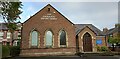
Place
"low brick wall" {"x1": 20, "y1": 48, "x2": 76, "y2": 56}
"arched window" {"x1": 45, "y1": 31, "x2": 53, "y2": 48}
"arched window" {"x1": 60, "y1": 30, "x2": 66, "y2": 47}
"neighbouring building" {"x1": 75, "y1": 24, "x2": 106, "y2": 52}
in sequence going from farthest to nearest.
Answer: "neighbouring building" {"x1": 75, "y1": 24, "x2": 106, "y2": 52} < "arched window" {"x1": 60, "y1": 30, "x2": 66, "y2": 47} < "arched window" {"x1": 45, "y1": 31, "x2": 53, "y2": 48} < "low brick wall" {"x1": 20, "y1": 48, "x2": 76, "y2": 56}

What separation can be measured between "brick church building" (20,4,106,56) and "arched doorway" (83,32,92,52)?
119 centimetres

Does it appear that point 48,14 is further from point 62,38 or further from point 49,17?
point 62,38

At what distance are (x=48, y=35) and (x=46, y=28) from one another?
128cm

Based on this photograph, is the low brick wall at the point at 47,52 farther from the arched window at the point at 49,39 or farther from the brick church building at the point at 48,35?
the arched window at the point at 49,39

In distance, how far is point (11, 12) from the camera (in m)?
17.8

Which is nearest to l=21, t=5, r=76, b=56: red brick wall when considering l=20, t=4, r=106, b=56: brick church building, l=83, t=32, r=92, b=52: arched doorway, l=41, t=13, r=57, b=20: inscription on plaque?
l=20, t=4, r=106, b=56: brick church building

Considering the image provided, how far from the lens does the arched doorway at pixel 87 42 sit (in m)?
33.1

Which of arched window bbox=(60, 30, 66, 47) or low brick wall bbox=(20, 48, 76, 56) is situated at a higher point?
arched window bbox=(60, 30, 66, 47)

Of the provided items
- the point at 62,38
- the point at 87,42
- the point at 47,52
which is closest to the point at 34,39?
the point at 47,52

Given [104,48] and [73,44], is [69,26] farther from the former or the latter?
[104,48]

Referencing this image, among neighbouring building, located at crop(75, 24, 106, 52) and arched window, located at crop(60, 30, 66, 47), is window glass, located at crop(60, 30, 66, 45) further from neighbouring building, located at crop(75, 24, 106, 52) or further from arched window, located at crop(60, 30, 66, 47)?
neighbouring building, located at crop(75, 24, 106, 52)

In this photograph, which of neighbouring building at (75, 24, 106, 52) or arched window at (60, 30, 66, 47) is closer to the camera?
arched window at (60, 30, 66, 47)

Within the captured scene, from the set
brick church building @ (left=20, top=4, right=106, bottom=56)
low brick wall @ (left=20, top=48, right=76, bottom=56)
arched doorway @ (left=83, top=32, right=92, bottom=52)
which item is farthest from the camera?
arched doorway @ (left=83, top=32, right=92, bottom=52)

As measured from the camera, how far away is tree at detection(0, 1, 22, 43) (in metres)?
17.5
